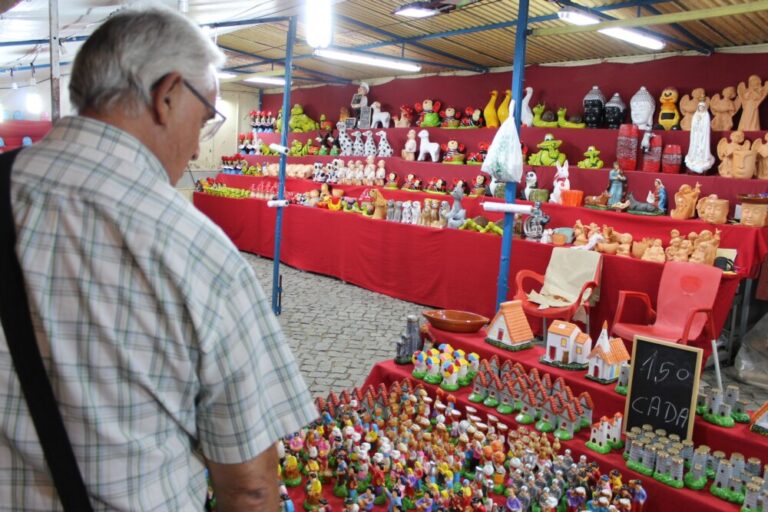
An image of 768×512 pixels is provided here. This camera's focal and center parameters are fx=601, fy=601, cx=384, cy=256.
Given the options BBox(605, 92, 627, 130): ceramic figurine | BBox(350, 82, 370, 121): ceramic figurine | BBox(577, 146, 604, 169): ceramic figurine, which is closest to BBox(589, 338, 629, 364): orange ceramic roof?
BBox(577, 146, 604, 169): ceramic figurine

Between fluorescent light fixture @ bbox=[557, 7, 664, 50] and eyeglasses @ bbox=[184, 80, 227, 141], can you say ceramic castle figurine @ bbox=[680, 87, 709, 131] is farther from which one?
eyeglasses @ bbox=[184, 80, 227, 141]

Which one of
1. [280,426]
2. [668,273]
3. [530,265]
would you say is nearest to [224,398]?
[280,426]

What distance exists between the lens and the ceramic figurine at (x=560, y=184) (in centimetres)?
598

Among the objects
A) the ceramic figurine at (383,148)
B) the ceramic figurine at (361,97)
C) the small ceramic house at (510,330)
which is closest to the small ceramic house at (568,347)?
the small ceramic house at (510,330)

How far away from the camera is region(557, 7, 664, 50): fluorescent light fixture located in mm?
4383

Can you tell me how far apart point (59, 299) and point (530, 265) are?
16.0ft

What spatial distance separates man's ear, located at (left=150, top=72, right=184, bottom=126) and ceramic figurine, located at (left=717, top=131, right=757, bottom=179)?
536 centimetres

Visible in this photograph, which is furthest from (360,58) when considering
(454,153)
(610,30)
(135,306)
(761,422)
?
(135,306)

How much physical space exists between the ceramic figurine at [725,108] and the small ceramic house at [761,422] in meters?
3.84

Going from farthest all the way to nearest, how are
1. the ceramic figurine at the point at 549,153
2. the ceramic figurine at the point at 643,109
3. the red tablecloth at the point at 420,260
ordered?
the ceramic figurine at the point at 549,153 < the ceramic figurine at the point at 643,109 < the red tablecloth at the point at 420,260

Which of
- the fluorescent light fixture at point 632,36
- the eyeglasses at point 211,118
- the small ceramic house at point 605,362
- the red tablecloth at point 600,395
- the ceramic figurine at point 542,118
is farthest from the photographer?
the ceramic figurine at point 542,118

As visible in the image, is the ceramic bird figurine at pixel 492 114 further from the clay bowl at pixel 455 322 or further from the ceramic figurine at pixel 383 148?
the clay bowl at pixel 455 322

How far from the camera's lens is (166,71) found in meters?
0.80

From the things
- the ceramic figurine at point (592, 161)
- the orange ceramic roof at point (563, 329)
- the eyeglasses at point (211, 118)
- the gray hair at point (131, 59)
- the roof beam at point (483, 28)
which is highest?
the roof beam at point (483, 28)
